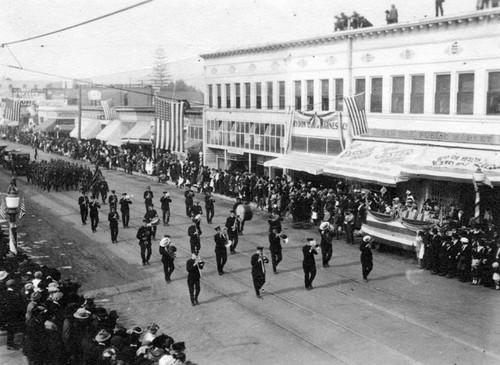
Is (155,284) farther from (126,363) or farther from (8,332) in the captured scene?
(126,363)

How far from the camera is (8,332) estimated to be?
12.9m

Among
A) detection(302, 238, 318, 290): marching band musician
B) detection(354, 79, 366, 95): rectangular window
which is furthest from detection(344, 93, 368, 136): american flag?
detection(302, 238, 318, 290): marching band musician

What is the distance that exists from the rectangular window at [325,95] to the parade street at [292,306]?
10.7m

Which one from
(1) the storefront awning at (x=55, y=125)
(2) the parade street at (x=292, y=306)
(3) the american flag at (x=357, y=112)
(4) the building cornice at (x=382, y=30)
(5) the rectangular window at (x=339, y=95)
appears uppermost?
(4) the building cornice at (x=382, y=30)

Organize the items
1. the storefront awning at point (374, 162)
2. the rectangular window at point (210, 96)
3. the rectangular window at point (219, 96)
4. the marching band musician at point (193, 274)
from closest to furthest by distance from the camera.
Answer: the marching band musician at point (193, 274)
the storefront awning at point (374, 162)
the rectangular window at point (219, 96)
the rectangular window at point (210, 96)

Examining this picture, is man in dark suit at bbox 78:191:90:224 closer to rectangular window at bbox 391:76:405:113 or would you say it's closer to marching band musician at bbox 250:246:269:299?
marching band musician at bbox 250:246:269:299

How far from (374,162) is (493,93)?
18.7ft

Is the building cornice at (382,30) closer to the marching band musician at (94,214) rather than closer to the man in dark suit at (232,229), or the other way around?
the man in dark suit at (232,229)

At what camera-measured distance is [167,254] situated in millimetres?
16812

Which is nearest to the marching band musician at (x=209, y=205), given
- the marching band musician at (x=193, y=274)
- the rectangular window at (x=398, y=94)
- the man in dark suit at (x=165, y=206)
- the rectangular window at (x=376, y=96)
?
the man in dark suit at (x=165, y=206)

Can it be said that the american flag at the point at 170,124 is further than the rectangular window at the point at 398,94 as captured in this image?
Yes

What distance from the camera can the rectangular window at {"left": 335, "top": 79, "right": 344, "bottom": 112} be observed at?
102 ft

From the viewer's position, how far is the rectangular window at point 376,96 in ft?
93.4

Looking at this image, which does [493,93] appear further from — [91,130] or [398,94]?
[91,130]
